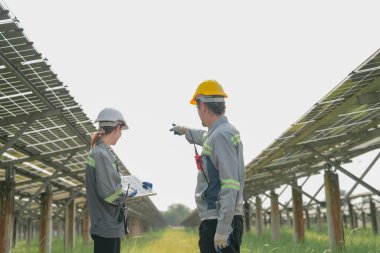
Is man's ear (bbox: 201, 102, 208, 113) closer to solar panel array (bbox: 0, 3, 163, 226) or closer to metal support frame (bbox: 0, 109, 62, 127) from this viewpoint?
solar panel array (bbox: 0, 3, 163, 226)

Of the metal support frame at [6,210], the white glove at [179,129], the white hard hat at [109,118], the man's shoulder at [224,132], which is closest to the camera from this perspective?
the man's shoulder at [224,132]

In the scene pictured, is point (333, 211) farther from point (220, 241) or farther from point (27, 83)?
point (220, 241)

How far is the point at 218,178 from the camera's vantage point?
3.64 m

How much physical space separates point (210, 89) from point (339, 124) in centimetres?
610

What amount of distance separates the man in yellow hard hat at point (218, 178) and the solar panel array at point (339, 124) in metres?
2.49

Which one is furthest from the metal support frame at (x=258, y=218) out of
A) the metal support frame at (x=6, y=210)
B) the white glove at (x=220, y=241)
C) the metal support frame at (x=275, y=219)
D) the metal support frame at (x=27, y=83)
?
the white glove at (x=220, y=241)

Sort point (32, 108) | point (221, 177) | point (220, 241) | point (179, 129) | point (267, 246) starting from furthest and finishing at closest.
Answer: point (267, 246) < point (32, 108) < point (179, 129) < point (221, 177) < point (220, 241)

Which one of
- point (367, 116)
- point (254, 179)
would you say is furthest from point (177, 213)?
point (367, 116)

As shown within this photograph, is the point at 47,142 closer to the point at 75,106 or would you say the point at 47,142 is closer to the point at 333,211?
the point at 75,106

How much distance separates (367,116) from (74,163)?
8.17 meters

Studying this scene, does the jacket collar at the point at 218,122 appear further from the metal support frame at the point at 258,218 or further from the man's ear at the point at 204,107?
the metal support frame at the point at 258,218

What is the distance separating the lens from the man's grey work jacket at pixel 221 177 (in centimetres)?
338

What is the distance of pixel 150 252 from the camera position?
10.8m

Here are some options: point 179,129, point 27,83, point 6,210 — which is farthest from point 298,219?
point 179,129
